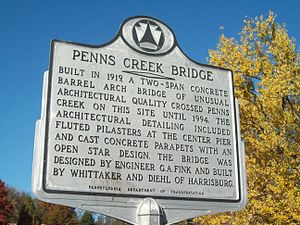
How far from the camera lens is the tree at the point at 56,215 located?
63866mm

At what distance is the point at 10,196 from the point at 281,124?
6938cm

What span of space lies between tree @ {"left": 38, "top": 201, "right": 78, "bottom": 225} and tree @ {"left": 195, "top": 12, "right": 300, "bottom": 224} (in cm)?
5508

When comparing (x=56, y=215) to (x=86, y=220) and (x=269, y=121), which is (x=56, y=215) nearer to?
(x=86, y=220)

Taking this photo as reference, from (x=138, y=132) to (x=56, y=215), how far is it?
6379 cm

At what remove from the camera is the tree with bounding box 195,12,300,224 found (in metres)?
10.6

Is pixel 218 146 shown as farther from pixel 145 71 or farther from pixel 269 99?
pixel 269 99

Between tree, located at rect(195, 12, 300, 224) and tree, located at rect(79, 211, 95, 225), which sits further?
tree, located at rect(79, 211, 95, 225)

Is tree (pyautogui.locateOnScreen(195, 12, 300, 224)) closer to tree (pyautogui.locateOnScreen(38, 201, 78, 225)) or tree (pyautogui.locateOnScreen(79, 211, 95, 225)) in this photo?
tree (pyautogui.locateOnScreen(79, 211, 95, 225))

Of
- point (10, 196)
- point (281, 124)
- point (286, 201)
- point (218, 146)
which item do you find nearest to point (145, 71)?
point (218, 146)

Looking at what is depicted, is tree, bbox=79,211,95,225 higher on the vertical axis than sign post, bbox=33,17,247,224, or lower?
lower

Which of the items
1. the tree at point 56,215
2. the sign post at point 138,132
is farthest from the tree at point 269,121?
the tree at point 56,215

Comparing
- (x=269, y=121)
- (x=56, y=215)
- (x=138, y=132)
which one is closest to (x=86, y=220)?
(x=56, y=215)

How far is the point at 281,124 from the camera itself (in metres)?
11.7

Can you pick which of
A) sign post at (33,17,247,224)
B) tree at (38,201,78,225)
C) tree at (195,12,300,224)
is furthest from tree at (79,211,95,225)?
sign post at (33,17,247,224)
